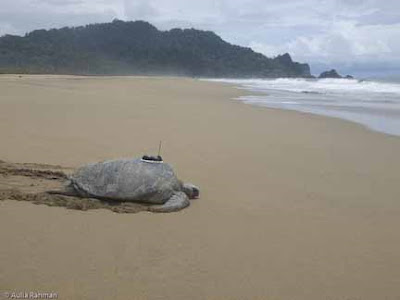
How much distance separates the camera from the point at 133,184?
5137 mm

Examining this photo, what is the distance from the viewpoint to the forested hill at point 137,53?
273 ft

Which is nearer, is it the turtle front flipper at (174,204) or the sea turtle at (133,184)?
the turtle front flipper at (174,204)

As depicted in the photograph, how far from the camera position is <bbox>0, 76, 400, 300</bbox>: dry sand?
3.30m

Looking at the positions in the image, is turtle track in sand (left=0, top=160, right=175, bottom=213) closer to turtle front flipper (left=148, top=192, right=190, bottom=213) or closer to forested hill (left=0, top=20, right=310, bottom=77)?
turtle front flipper (left=148, top=192, right=190, bottom=213)

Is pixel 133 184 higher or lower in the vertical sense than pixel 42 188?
higher

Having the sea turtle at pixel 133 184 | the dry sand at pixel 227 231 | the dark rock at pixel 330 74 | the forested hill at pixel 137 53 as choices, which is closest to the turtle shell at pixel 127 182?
the sea turtle at pixel 133 184

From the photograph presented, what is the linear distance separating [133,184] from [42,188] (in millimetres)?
1201

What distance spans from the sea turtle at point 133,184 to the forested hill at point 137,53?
2870 inches

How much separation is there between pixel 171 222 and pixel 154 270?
1.13 metres

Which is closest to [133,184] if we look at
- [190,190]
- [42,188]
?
[190,190]

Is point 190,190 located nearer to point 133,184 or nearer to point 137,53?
point 133,184

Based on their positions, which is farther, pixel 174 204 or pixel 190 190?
pixel 190 190

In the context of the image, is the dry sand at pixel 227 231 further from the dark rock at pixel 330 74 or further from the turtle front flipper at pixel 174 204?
the dark rock at pixel 330 74

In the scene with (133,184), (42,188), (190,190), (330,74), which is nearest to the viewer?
(133,184)
